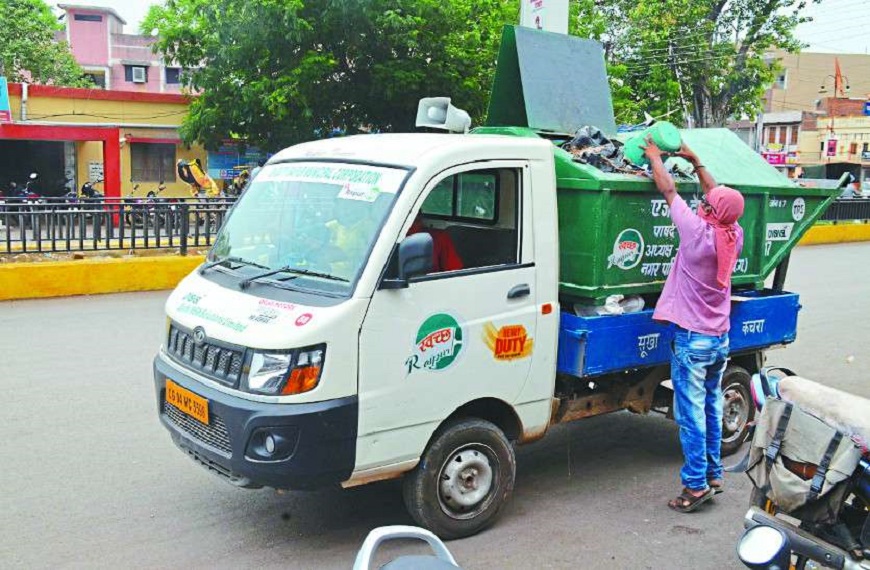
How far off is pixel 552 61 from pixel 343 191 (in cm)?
232

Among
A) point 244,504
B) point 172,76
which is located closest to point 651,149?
point 244,504

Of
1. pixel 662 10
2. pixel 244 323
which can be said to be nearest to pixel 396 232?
pixel 244 323

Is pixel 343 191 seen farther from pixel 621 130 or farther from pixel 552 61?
pixel 621 130

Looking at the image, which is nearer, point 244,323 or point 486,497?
point 244,323

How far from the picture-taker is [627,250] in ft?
16.2

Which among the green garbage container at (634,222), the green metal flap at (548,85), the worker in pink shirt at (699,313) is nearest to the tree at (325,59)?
the green metal flap at (548,85)

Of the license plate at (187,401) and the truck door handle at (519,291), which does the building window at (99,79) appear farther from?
the truck door handle at (519,291)

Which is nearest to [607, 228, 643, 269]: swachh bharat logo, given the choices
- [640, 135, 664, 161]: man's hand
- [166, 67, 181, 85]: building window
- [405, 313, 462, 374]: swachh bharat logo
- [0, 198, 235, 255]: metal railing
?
[640, 135, 664, 161]: man's hand

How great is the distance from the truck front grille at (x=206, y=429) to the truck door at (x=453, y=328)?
25.5 inches

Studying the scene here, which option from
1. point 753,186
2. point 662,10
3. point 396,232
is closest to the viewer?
point 396,232

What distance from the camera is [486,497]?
442cm

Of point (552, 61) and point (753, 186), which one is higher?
point (552, 61)

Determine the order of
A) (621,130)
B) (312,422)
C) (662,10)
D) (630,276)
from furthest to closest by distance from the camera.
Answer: (662,10) < (621,130) < (630,276) < (312,422)

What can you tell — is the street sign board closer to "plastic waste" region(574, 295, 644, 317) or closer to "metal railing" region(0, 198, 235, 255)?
"metal railing" region(0, 198, 235, 255)
